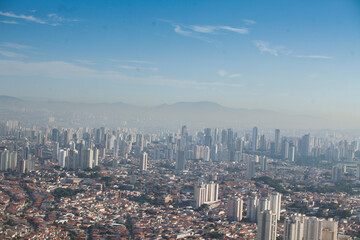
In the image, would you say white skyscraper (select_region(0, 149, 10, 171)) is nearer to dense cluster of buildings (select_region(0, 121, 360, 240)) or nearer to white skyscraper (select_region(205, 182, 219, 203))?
dense cluster of buildings (select_region(0, 121, 360, 240))

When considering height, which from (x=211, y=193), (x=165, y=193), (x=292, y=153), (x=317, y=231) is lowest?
(x=165, y=193)

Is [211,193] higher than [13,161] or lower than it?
lower

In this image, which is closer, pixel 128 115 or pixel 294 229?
pixel 294 229

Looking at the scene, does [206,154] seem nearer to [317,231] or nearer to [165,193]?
[165,193]

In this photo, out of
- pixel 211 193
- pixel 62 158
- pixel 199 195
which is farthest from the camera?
pixel 62 158

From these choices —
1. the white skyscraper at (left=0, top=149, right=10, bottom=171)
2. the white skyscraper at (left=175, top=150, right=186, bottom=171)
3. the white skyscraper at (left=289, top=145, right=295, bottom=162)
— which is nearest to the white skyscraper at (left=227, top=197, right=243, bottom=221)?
the white skyscraper at (left=0, top=149, right=10, bottom=171)

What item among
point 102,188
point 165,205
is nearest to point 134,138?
point 102,188

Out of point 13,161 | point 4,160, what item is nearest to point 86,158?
point 13,161

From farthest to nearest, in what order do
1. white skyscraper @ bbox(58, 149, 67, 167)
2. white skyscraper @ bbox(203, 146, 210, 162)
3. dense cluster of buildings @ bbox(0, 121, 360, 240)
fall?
white skyscraper @ bbox(203, 146, 210, 162)
white skyscraper @ bbox(58, 149, 67, 167)
dense cluster of buildings @ bbox(0, 121, 360, 240)

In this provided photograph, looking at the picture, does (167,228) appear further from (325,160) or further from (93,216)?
(325,160)

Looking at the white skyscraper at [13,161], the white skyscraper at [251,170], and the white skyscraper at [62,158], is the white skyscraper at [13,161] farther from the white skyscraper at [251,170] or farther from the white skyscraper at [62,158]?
the white skyscraper at [251,170]

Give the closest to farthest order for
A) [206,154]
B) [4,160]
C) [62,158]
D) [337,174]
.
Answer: [4,160] → [62,158] → [337,174] → [206,154]
